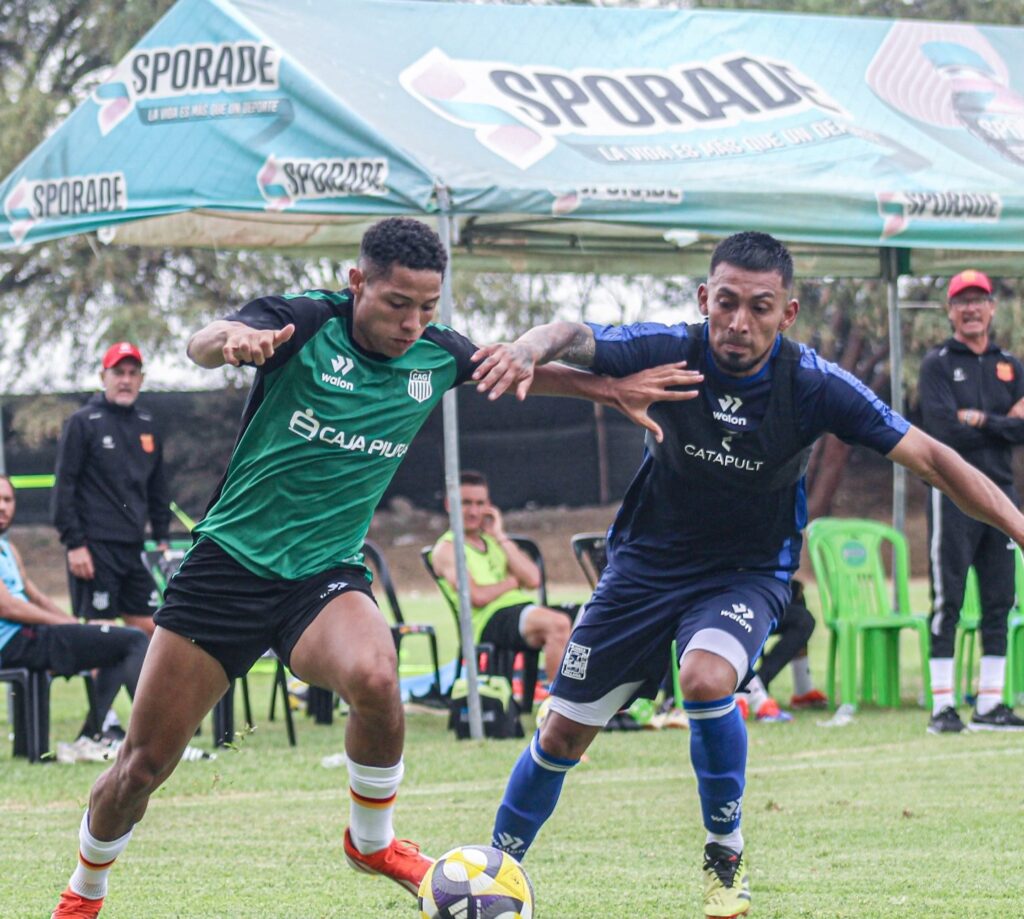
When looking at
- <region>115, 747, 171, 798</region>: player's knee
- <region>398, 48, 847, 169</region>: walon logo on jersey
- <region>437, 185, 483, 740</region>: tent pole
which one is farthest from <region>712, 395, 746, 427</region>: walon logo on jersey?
<region>398, 48, 847, 169</region>: walon logo on jersey

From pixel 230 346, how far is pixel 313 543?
2.80ft

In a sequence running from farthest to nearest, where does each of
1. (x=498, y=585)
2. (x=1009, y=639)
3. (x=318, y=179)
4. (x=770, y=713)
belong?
(x=1009, y=639) < (x=498, y=585) < (x=770, y=713) < (x=318, y=179)

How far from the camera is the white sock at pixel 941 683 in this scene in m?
9.59

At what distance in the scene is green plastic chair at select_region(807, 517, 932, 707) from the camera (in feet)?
35.7

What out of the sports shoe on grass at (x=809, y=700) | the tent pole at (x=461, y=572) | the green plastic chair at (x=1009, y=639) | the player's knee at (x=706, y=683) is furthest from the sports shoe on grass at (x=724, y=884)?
the sports shoe on grass at (x=809, y=700)

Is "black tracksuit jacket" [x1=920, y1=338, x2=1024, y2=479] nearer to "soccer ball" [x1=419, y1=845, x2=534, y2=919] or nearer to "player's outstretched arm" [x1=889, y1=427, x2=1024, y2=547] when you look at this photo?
"player's outstretched arm" [x1=889, y1=427, x2=1024, y2=547]

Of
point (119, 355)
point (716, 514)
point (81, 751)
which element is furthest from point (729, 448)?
point (119, 355)

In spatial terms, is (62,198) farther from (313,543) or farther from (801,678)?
(801,678)

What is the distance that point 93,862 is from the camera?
4723 mm

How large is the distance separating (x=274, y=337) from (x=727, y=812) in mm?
2065

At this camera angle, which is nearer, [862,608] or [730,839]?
[730,839]

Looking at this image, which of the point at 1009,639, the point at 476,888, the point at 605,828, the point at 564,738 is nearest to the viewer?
the point at 476,888

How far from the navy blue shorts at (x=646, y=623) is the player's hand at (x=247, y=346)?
1520 millimetres

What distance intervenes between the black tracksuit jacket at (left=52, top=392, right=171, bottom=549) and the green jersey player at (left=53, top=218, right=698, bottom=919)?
5275 millimetres
